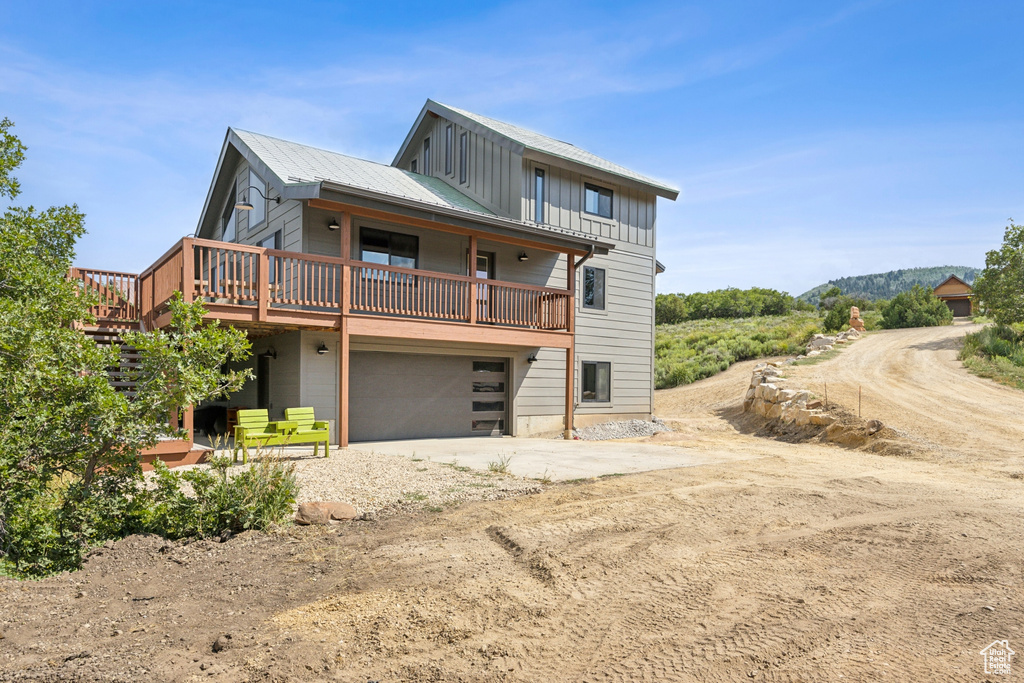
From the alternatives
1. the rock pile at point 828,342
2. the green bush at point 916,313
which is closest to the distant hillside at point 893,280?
the green bush at point 916,313

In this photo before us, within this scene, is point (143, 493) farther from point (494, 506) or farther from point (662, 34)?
point (662, 34)

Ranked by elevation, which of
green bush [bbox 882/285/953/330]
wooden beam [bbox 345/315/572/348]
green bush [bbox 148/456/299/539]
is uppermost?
green bush [bbox 882/285/953/330]

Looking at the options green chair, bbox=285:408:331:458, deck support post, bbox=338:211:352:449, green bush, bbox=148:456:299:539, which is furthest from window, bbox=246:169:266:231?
green bush, bbox=148:456:299:539

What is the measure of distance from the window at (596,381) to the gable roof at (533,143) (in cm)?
546

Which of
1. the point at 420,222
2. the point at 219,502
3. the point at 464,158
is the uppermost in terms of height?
the point at 464,158

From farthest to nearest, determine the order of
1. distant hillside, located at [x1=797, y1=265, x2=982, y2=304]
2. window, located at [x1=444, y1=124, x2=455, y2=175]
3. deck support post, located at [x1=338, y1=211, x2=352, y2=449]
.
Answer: distant hillside, located at [x1=797, y1=265, x2=982, y2=304], window, located at [x1=444, y1=124, x2=455, y2=175], deck support post, located at [x1=338, y1=211, x2=352, y2=449]

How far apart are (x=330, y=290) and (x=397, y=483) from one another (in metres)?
5.98

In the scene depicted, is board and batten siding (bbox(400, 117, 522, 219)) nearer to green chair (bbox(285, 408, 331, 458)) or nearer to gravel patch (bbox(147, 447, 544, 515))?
green chair (bbox(285, 408, 331, 458))

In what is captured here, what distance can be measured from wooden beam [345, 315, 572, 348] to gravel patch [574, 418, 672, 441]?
2.81 m

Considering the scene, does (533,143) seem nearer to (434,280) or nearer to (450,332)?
(434,280)

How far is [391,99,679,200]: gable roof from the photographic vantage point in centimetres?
1622

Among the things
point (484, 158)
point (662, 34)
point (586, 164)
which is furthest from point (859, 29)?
point (484, 158)

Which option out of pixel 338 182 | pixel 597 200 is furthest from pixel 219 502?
pixel 597 200

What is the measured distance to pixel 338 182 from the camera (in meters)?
11.5
